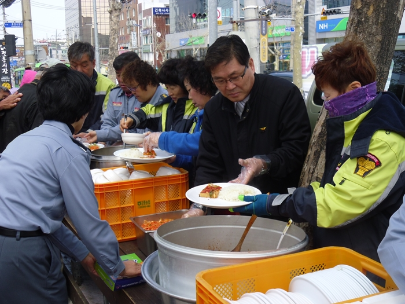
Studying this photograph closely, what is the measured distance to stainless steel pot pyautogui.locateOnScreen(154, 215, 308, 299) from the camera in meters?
1.45

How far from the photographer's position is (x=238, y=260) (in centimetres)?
143

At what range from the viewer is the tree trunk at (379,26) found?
2316 millimetres

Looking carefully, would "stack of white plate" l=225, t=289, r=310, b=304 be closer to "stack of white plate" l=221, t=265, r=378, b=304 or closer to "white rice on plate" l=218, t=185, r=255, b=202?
"stack of white plate" l=221, t=265, r=378, b=304

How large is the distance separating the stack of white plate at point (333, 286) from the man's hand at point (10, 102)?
12.8ft

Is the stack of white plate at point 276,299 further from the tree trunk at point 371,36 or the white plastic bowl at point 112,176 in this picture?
the white plastic bowl at point 112,176

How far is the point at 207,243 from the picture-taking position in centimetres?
193

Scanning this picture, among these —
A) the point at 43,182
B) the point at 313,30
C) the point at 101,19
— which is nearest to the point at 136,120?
the point at 43,182

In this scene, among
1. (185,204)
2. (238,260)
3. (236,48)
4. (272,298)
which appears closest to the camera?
(272,298)

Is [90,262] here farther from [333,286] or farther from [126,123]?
[126,123]

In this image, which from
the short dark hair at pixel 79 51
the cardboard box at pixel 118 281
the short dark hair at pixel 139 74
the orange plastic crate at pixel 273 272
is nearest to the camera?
the orange plastic crate at pixel 273 272

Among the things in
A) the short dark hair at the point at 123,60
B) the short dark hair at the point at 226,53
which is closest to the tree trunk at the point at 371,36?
the short dark hair at the point at 226,53

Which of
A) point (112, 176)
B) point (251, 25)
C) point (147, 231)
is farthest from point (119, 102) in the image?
point (251, 25)

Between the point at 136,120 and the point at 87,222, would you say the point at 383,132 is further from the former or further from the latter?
the point at 136,120

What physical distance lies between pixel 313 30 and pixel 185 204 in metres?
31.2
